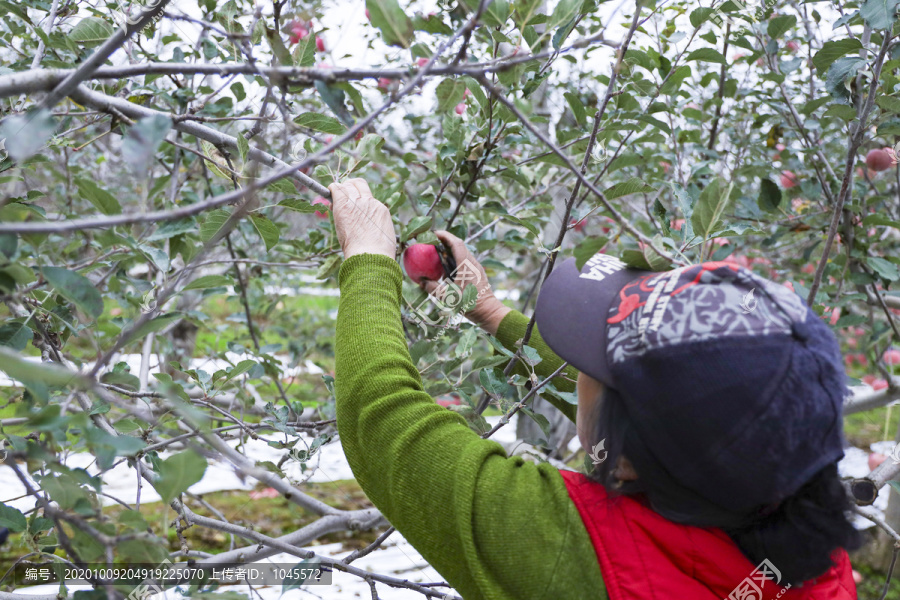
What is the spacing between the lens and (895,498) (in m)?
2.41

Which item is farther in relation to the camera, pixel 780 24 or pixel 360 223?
pixel 780 24

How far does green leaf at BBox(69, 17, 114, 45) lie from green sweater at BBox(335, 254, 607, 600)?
71 cm

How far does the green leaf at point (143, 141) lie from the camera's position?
479 millimetres

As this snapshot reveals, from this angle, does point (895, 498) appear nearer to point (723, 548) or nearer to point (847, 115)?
point (847, 115)

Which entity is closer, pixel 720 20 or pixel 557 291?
pixel 557 291

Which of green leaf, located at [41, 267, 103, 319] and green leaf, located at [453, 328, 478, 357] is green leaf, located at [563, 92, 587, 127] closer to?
green leaf, located at [453, 328, 478, 357]

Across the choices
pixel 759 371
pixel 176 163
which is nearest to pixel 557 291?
pixel 759 371

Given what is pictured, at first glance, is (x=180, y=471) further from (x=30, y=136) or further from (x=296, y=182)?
(x=296, y=182)

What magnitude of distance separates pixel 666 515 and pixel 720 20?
132 cm
